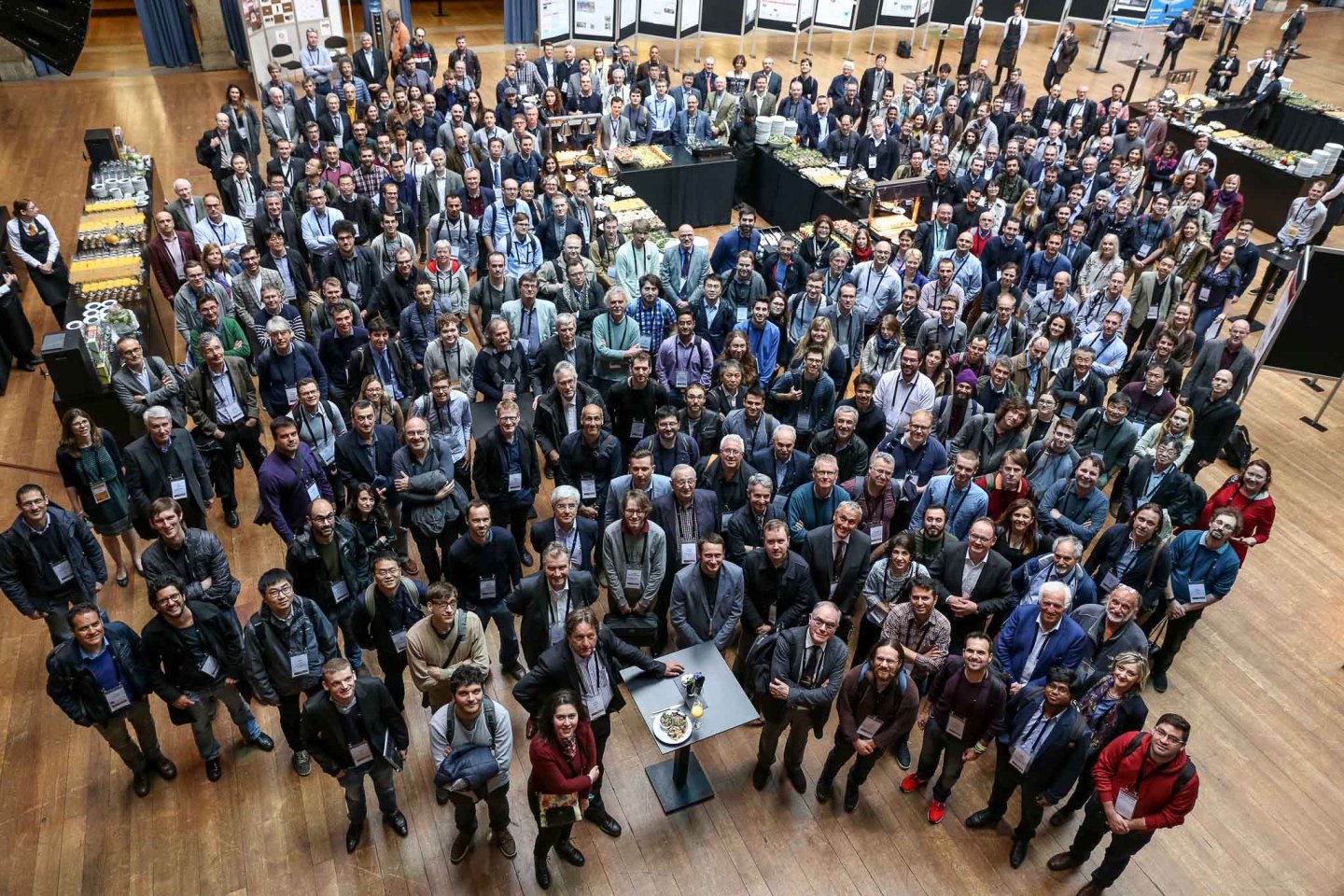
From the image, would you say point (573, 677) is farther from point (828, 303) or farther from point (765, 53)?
point (765, 53)

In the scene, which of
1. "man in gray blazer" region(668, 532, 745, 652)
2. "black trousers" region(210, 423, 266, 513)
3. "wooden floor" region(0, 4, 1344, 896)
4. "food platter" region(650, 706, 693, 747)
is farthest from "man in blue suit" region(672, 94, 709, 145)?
"food platter" region(650, 706, 693, 747)

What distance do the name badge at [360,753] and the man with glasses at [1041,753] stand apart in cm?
327

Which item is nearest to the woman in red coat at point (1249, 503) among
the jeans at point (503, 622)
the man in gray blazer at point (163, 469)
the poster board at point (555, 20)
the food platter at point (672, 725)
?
the food platter at point (672, 725)

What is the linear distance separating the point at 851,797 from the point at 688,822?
95 centimetres

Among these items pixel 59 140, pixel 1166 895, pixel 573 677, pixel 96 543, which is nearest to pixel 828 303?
pixel 573 677

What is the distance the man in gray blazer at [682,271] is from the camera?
8031 millimetres

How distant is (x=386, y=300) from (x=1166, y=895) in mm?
6842

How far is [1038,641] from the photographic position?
16.2 ft

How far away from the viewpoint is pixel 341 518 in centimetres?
512

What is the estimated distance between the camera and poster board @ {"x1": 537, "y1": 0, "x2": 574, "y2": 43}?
16906 mm

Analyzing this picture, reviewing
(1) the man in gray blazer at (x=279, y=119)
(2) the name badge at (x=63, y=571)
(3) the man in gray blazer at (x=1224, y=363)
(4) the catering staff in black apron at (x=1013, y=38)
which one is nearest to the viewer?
(2) the name badge at (x=63, y=571)

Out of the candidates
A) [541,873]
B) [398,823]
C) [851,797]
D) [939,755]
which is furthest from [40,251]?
[939,755]

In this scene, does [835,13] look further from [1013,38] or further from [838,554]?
[838,554]

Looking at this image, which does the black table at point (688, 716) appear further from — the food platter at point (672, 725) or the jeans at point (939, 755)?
the jeans at point (939, 755)
